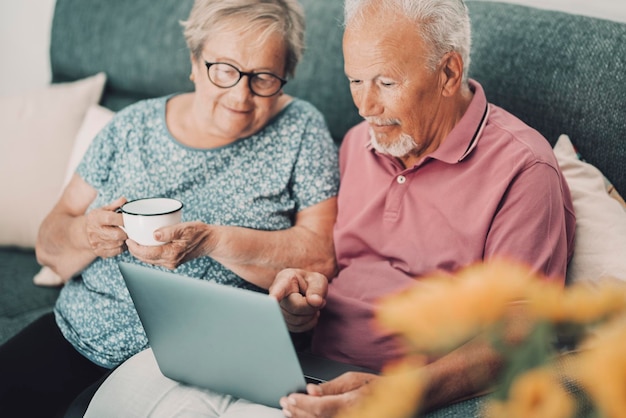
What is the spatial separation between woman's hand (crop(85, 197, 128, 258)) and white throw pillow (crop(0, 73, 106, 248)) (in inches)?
28.1

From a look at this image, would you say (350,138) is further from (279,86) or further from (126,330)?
(126,330)

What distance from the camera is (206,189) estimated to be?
1.60m

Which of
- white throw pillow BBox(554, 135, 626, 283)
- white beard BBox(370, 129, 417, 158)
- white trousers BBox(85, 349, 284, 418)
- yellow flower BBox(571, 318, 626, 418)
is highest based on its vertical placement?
yellow flower BBox(571, 318, 626, 418)

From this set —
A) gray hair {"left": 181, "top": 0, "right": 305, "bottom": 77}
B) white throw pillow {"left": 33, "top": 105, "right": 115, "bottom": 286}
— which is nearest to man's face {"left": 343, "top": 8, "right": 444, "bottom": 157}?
gray hair {"left": 181, "top": 0, "right": 305, "bottom": 77}

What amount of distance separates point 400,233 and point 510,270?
0.93 meters

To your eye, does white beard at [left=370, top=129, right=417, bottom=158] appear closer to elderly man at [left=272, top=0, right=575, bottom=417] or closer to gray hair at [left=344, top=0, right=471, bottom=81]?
elderly man at [left=272, top=0, right=575, bottom=417]

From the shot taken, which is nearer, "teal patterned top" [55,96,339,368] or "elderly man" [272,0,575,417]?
"elderly man" [272,0,575,417]

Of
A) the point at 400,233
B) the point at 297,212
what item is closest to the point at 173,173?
the point at 297,212

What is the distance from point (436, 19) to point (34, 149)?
141 cm

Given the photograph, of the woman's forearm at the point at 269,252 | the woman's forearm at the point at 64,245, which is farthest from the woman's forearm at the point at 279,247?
the woman's forearm at the point at 64,245

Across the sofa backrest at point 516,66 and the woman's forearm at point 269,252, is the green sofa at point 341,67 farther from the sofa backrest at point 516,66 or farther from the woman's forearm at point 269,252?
the woman's forearm at point 269,252

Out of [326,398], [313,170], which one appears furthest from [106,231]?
[326,398]

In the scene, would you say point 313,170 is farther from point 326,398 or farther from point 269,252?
point 326,398

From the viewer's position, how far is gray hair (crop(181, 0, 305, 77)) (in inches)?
58.2
